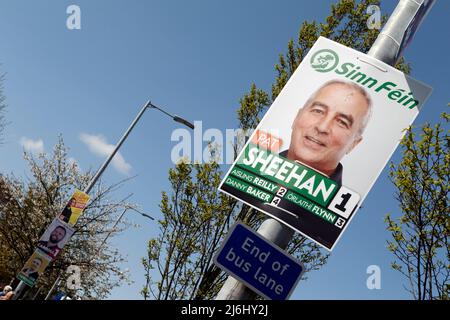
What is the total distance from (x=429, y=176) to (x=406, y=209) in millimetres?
733

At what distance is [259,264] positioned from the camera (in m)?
3.63

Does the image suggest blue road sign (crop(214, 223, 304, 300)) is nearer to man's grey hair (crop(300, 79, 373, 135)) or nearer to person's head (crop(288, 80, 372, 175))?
person's head (crop(288, 80, 372, 175))

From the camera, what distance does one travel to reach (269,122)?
4637mm

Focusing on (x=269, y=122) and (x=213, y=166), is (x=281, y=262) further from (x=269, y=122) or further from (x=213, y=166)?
(x=213, y=166)

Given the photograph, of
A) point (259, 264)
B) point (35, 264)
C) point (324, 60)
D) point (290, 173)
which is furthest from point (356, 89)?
point (35, 264)

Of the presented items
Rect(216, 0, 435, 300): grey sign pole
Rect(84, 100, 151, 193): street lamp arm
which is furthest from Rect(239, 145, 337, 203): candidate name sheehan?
Rect(84, 100, 151, 193): street lamp arm

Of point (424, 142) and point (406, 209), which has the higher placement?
point (424, 142)

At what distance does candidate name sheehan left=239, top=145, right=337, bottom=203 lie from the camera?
4078 mm

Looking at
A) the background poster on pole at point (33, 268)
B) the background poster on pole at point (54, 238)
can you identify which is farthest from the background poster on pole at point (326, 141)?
the background poster on pole at point (33, 268)

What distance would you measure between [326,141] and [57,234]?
9287mm

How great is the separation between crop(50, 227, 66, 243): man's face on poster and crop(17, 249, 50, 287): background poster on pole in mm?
480
